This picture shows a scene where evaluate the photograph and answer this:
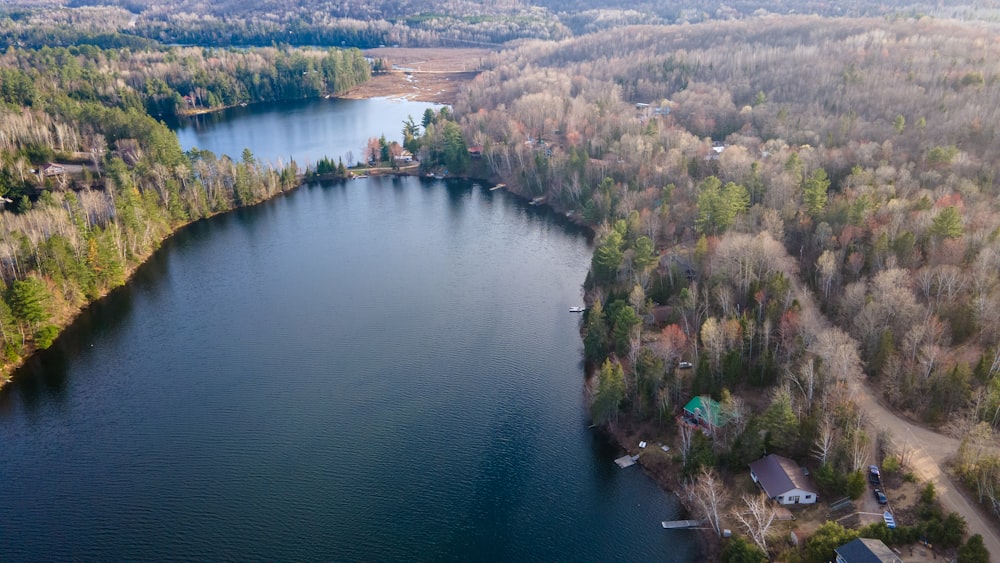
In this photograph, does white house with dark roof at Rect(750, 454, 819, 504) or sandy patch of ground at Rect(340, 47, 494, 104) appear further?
sandy patch of ground at Rect(340, 47, 494, 104)

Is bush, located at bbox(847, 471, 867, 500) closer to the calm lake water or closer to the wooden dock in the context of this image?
the wooden dock

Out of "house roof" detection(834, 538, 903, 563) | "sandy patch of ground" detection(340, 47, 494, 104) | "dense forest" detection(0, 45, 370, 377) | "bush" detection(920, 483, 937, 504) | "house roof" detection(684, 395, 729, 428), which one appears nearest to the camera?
"house roof" detection(834, 538, 903, 563)

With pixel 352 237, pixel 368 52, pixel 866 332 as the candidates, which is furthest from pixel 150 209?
pixel 368 52

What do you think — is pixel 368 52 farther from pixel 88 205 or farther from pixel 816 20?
pixel 88 205

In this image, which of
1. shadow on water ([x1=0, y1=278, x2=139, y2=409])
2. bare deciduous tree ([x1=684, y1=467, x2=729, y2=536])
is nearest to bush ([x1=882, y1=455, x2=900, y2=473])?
bare deciduous tree ([x1=684, y1=467, x2=729, y2=536])

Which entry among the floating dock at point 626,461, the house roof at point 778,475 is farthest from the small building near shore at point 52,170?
the house roof at point 778,475

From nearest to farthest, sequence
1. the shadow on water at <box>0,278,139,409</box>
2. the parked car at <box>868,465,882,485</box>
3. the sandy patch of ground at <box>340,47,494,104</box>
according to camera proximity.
A: the parked car at <box>868,465,882,485</box> < the shadow on water at <box>0,278,139,409</box> < the sandy patch of ground at <box>340,47,494,104</box>
